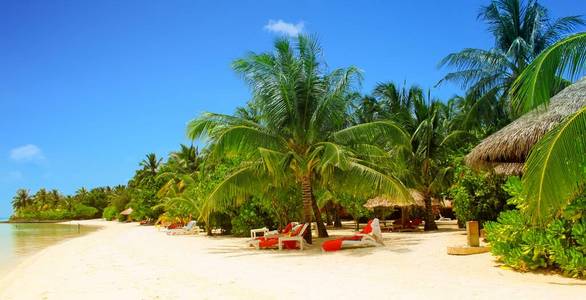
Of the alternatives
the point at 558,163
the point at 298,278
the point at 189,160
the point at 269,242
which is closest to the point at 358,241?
the point at 269,242

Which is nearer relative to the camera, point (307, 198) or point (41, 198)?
point (307, 198)

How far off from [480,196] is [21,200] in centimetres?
8922

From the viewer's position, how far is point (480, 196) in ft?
43.9

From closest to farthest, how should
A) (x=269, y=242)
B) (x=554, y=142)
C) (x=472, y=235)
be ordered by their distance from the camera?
1. (x=554, y=142)
2. (x=472, y=235)
3. (x=269, y=242)

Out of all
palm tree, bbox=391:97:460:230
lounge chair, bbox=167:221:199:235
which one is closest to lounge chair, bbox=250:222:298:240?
palm tree, bbox=391:97:460:230

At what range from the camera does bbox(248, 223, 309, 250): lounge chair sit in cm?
1202

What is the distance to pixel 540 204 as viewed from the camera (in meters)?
4.68

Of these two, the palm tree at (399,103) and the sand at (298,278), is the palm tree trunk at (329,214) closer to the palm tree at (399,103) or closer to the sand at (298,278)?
→ the palm tree at (399,103)

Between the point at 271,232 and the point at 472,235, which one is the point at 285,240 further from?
the point at 472,235

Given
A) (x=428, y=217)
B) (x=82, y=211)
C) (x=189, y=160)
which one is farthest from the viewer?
(x=82, y=211)

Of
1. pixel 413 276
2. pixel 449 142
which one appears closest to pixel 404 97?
pixel 449 142

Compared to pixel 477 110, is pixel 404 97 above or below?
above

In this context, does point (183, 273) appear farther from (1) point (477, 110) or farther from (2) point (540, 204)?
(1) point (477, 110)

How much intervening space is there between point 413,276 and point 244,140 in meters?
6.42
